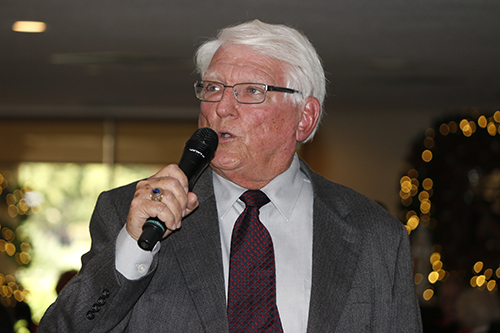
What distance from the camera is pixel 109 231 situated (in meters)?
1.32

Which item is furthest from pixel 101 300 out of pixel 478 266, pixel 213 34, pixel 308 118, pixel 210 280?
pixel 478 266

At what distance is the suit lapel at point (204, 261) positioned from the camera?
1.27 meters

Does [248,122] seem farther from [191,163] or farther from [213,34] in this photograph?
[213,34]

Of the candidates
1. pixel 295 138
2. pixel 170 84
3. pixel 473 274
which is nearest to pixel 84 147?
pixel 170 84

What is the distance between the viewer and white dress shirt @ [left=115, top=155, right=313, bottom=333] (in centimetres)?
136

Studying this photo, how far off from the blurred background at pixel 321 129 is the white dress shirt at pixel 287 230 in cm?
215

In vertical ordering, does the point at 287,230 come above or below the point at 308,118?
below

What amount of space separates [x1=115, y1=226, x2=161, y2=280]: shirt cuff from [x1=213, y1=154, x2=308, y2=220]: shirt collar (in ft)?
1.14

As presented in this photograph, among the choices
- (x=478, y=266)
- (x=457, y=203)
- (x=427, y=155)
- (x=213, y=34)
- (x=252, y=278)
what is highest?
(x=213, y=34)

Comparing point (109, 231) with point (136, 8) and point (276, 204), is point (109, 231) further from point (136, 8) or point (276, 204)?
point (136, 8)

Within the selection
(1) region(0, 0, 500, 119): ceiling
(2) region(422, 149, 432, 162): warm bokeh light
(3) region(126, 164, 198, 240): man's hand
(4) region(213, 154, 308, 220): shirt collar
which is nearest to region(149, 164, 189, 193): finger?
(3) region(126, 164, 198, 240): man's hand

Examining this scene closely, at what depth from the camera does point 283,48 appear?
1.52 m

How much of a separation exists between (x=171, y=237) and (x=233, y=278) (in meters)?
0.18

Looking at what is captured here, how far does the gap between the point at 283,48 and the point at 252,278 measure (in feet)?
2.00
